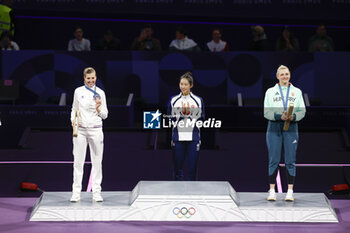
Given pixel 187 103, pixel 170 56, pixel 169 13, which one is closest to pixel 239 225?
pixel 187 103

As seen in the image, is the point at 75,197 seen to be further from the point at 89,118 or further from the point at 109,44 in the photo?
the point at 109,44

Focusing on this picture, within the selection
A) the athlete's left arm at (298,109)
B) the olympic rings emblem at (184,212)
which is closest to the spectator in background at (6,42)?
the olympic rings emblem at (184,212)

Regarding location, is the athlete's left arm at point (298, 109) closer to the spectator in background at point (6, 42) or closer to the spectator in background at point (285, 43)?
the spectator in background at point (285, 43)

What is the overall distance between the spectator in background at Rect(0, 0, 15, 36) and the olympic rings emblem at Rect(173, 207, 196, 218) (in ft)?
24.1

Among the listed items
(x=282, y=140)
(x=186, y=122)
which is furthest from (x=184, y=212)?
(x=282, y=140)

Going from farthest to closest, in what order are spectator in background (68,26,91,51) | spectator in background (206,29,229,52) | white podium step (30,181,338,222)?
spectator in background (68,26,91,51) < spectator in background (206,29,229,52) < white podium step (30,181,338,222)

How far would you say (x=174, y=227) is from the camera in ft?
24.4

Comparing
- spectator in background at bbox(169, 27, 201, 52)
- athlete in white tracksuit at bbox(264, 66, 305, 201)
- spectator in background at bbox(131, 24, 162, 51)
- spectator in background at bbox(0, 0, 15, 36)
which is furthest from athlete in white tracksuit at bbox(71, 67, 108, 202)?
spectator in background at bbox(0, 0, 15, 36)

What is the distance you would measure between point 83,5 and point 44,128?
3815mm

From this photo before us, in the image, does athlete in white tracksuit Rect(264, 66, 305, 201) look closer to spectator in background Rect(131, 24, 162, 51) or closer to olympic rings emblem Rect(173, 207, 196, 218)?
olympic rings emblem Rect(173, 207, 196, 218)

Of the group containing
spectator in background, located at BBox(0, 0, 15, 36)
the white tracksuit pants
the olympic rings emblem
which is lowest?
the olympic rings emblem

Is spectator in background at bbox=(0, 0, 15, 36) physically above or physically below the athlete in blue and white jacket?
above

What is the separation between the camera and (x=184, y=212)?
764cm

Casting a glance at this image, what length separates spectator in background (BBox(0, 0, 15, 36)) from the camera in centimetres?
1338
